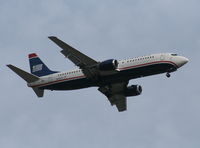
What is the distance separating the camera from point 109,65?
3482 inches

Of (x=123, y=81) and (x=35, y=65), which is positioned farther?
(x=35, y=65)

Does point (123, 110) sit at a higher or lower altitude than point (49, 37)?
lower

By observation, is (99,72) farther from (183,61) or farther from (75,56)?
(183,61)

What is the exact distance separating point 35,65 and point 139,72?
19.5 m

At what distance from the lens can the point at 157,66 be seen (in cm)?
8856

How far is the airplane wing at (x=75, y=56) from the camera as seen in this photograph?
87000 millimetres

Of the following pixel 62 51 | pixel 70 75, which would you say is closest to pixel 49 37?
pixel 62 51

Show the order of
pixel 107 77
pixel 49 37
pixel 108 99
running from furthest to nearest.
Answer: pixel 108 99 < pixel 107 77 < pixel 49 37

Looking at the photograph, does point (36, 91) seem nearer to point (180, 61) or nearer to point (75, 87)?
point (75, 87)

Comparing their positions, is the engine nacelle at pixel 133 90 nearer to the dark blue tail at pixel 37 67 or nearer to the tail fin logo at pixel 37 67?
the dark blue tail at pixel 37 67

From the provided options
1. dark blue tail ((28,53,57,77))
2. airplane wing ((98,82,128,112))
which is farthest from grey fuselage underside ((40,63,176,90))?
dark blue tail ((28,53,57,77))

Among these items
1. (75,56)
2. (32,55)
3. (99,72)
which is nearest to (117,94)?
(99,72)

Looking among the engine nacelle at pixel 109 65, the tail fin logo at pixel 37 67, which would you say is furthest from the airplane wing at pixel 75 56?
the tail fin logo at pixel 37 67

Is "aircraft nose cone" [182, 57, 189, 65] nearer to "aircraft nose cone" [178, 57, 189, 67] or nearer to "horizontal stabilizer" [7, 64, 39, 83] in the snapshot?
"aircraft nose cone" [178, 57, 189, 67]
